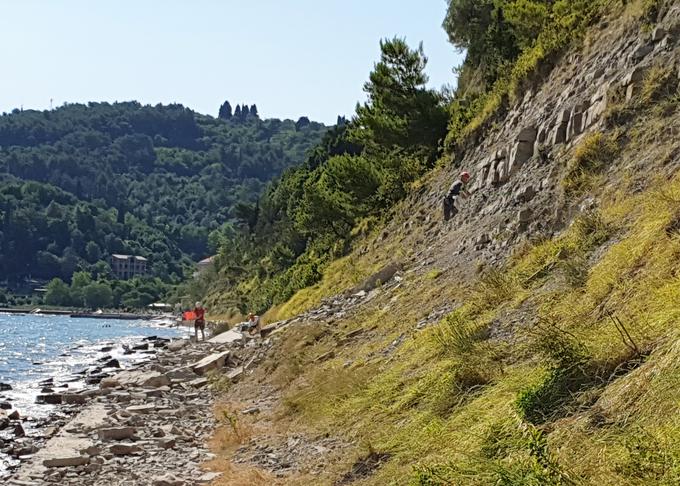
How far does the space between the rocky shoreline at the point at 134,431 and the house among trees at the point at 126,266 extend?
17907 centimetres

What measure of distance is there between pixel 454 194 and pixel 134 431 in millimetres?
10699

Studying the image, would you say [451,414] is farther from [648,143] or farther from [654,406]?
[648,143]

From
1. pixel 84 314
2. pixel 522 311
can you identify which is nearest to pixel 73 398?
pixel 522 311

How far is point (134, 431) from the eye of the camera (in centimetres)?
1417

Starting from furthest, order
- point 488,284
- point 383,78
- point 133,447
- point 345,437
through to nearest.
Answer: point 383,78
point 133,447
point 488,284
point 345,437

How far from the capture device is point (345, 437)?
992 centimetres

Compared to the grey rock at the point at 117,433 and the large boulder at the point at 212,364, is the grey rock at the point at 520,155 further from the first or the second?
→ the large boulder at the point at 212,364

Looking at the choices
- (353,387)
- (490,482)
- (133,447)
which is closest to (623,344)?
(490,482)

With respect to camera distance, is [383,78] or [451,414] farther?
[383,78]

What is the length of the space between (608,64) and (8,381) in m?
24.7

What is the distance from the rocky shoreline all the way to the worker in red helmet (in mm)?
6157

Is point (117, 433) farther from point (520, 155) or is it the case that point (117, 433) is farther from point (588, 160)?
point (520, 155)

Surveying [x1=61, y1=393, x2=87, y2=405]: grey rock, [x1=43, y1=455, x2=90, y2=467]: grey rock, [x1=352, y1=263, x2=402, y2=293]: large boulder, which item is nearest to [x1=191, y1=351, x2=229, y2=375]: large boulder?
[x1=61, y1=393, x2=87, y2=405]: grey rock

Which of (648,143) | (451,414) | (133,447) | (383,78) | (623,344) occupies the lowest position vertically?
(133,447)
